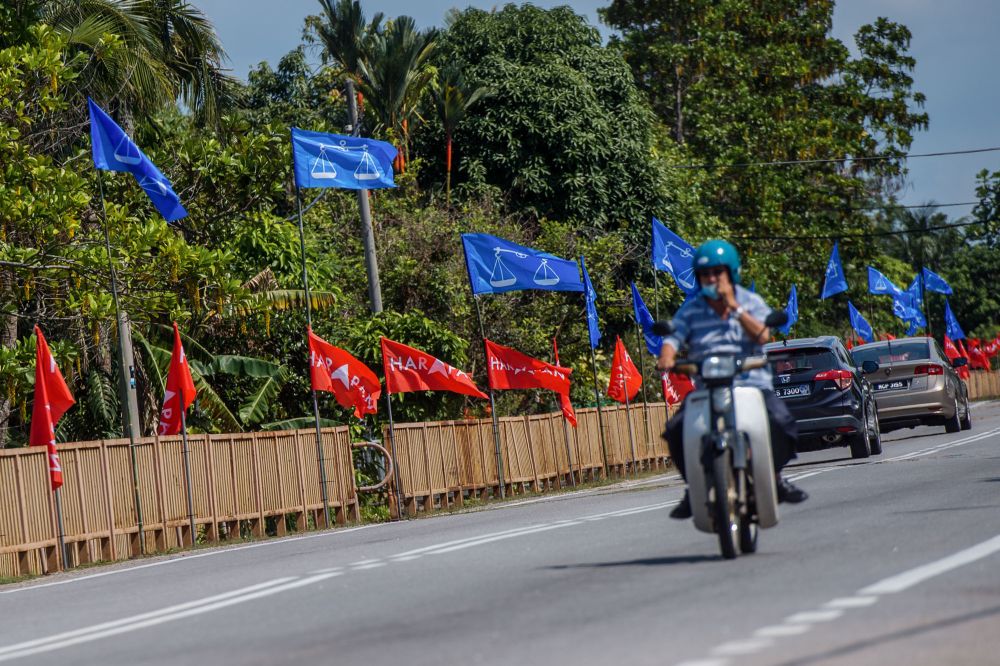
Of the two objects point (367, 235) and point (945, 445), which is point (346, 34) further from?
point (945, 445)

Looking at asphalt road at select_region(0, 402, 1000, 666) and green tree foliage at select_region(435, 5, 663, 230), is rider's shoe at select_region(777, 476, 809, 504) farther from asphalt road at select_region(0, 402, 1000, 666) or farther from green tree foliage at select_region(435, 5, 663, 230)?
green tree foliage at select_region(435, 5, 663, 230)

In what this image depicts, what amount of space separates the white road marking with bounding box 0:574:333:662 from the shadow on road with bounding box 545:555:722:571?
174 centimetres

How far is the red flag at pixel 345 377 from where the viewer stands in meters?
22.3

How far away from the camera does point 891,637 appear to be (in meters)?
6.14

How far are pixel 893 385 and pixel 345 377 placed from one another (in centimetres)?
979

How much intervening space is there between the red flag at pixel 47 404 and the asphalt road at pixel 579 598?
2.81 metres

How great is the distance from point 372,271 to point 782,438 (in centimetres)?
2001

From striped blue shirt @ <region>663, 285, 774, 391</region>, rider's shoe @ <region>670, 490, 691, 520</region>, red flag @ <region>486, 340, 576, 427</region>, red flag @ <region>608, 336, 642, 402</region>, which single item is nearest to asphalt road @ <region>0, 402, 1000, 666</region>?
rider's shoe @ <region>670, 490, 691, 520</region>

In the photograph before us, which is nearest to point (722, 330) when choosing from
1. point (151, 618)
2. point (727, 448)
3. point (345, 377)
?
point (727, 448)

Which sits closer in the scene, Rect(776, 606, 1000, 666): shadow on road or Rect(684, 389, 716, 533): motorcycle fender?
Rect(776, 606, 1000, 666): shadow on road

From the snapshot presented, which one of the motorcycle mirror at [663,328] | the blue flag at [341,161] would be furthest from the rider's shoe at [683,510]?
the blue flag at [341,161]

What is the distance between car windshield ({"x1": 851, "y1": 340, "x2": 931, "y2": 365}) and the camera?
26.7 metres

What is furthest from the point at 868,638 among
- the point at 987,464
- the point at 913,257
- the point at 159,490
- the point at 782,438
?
the point at 913,257

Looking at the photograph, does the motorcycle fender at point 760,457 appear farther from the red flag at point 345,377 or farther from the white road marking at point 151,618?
the red flag at point 345,377
